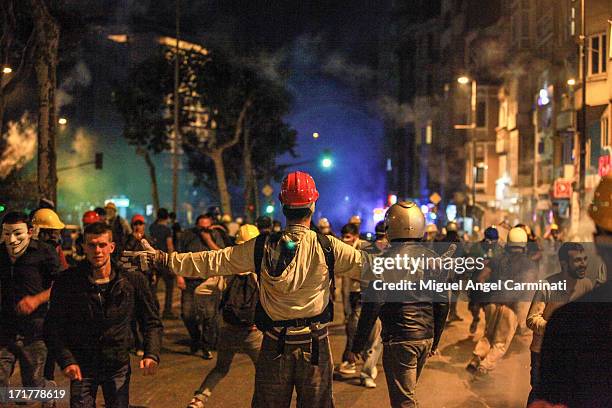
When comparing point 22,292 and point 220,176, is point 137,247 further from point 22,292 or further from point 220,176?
point 220,176

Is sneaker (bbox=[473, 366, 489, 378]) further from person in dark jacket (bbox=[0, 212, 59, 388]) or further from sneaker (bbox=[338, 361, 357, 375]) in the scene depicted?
person in dark jacket (bbox=[0, 212, 59, 388])

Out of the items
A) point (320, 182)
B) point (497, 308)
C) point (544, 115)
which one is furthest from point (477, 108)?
point (497, 308)

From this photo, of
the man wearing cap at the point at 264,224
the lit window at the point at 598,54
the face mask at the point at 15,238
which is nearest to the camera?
the face mask at the point at 15,238

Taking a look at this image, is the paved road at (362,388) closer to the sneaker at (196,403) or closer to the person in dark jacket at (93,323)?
the sneaker at (196,403)

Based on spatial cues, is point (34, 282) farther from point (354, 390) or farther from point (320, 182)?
point (320, 182)

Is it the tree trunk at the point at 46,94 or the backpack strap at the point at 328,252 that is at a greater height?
the tree trunk at the point at 46,94

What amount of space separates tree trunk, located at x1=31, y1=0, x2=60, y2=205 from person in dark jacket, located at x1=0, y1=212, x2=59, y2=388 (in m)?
12.4

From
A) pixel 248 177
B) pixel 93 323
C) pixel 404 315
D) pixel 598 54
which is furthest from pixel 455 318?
pixel 248 177

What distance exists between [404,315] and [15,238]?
3206mm

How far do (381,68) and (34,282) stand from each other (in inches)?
3636

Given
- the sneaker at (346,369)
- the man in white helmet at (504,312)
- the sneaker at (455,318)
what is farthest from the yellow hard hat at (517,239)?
the sneaker at (455,318)

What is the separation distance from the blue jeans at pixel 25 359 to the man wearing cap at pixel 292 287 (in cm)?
248

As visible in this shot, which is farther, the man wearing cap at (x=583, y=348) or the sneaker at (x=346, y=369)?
the sneaker at (x=346, y=369)

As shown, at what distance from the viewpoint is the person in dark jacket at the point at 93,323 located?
4957mm
